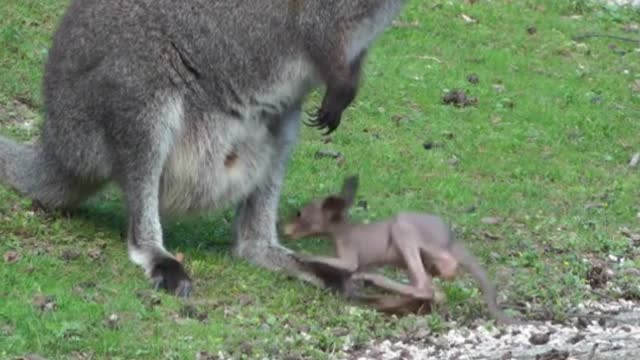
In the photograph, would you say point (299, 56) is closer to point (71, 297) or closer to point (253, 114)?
point (253, 114)

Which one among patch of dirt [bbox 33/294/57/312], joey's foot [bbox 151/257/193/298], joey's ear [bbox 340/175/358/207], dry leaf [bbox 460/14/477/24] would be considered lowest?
dry leaf [bbox 460/14/477/24]

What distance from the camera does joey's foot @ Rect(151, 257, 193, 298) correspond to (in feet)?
23.9

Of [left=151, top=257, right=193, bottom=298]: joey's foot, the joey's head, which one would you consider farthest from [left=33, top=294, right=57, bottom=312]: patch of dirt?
the joey's head

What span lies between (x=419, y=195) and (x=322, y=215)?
5.80 feet

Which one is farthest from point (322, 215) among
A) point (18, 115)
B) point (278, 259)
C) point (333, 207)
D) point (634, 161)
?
point (634, 161)

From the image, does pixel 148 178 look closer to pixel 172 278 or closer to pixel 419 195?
pixel 172 278

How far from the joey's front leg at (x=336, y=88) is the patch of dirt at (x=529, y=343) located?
54.2 inches

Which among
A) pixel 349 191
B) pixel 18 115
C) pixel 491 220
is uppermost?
pixel 349 191

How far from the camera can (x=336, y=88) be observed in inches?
308

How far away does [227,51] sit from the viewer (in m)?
7.82

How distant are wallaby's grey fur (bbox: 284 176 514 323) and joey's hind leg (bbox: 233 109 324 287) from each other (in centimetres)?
45

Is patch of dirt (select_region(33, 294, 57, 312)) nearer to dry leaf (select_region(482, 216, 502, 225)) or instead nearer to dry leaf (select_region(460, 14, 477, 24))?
dry leaf (select_region(482, 216, 502, 225))

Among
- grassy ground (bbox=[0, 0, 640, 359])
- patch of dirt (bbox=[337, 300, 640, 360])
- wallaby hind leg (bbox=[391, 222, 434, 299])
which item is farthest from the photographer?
wallaby hind leg (bbox=[391, 222, 434, 299])

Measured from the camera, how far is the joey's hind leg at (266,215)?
8.12 metres
